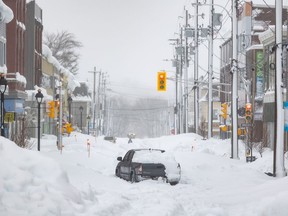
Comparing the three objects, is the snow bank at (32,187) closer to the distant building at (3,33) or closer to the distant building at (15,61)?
the distant building at (3,33)

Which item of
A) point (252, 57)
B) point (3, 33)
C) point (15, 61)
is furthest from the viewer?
point (252, 57)

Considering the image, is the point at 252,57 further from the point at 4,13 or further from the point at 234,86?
the point at 4,13

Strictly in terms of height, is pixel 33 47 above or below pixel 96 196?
above

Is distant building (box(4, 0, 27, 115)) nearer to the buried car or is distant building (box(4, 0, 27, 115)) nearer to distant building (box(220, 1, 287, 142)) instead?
the buried car

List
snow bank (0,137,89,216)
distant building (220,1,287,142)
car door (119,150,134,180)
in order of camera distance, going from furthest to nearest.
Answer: distant building (220,1,287,142)
car door (119,150,134,180)
snow bank (0,137,89,216)

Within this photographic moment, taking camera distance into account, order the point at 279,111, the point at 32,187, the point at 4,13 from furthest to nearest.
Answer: the point at 4,13 < the point at 279,111 < the point at 32,187

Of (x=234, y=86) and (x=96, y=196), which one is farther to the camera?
(x=234, y=86)

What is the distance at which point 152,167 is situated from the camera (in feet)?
68.3

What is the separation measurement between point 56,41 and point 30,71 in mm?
41511

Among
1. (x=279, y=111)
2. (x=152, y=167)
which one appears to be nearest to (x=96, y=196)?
(x=152, y=167)

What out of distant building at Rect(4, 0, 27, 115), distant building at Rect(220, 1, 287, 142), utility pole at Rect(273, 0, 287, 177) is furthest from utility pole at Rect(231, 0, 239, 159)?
distant building at Rect(220, 1, 287, 142)

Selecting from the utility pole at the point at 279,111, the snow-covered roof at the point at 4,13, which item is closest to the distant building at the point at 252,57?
the snow-covered roof at the point at 4,13

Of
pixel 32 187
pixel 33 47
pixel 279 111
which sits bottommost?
pixel 32 187

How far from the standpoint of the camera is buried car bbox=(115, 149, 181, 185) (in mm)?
20828
